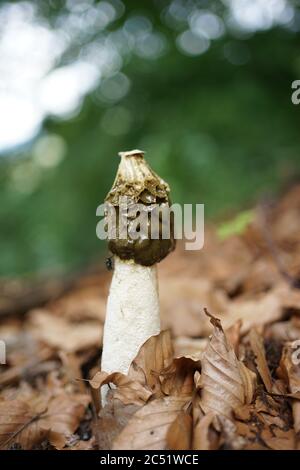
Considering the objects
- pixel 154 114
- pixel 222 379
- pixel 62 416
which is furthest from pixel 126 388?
pixel 154 114

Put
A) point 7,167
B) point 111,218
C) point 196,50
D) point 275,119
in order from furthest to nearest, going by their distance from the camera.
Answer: point 7,167 < point 196,50 < point 275,119 < point 111,218

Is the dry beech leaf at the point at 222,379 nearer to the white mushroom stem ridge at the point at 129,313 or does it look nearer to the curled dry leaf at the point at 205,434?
the curled dry leaf at the point at 205,434

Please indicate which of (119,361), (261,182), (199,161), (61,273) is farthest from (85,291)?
(119,361)

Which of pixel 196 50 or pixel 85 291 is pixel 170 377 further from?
pixel 196 50

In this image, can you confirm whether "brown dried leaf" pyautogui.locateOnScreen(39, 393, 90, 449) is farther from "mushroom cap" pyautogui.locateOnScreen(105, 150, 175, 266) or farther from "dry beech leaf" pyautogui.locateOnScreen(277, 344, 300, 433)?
"dry beech leaf" pyautogui.locateOnScreen(277, 344, 300, 433)

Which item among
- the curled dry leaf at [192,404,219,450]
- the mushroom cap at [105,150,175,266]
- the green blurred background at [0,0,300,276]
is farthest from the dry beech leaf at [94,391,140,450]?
the green blurred background at [0,0,300,276]

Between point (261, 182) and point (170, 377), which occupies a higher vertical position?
point (261, 182)

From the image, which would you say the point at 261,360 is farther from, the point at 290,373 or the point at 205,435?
the point at 205,435

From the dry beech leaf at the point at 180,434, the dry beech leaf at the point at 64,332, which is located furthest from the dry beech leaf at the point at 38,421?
the dry beech leaf at the point at 64,332

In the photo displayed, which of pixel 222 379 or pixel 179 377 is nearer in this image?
pixel 222 379
